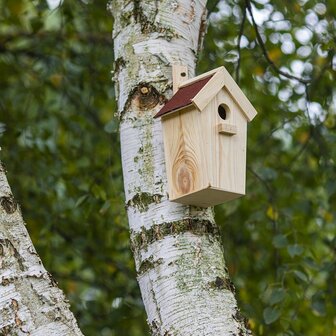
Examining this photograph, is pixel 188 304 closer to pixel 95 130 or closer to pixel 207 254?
pixel 207 254

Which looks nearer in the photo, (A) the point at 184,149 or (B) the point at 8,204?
(B) the point at 8,204

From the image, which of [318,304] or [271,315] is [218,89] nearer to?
[271,315]

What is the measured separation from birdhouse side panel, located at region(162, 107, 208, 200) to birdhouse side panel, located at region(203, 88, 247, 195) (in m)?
0.03

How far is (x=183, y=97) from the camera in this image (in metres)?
1.95

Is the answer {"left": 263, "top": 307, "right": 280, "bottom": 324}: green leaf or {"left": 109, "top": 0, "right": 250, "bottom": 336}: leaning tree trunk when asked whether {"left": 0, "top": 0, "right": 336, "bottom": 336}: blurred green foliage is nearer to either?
{"left": 263, "top": 307, "right": 280, "bottom": 324}: green leaf

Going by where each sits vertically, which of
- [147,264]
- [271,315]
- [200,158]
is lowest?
[271,315]

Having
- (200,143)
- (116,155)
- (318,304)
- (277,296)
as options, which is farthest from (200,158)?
(116,155)

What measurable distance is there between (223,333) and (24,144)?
247 cm

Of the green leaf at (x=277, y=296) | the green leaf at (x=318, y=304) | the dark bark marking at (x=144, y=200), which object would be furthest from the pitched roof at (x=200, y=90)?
the green leaf at (x=318, y=304)

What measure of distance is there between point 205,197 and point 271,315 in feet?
4.18

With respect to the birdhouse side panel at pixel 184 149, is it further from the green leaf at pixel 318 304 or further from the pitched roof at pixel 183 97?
the green leaf at pixel 318 304

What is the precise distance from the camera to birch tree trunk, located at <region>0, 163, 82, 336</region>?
5.58 ft

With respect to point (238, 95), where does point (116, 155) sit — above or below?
above

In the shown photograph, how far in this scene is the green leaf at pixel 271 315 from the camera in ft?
9.91
